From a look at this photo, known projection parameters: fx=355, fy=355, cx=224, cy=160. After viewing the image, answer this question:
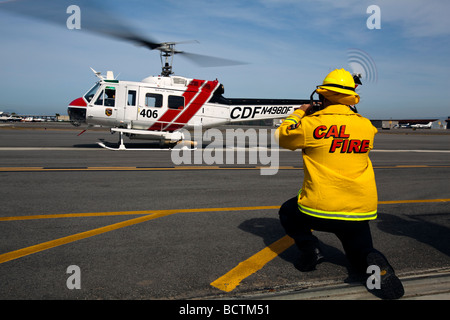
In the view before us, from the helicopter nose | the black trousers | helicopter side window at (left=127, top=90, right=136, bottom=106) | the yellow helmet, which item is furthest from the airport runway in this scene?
helicopter side window at (left=127, top=90, right=136, bottom=106)

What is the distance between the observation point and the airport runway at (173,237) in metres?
3.13

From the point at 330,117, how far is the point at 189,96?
13092mm

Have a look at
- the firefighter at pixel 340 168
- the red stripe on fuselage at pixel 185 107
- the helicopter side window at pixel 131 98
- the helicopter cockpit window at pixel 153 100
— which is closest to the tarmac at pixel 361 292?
the firefighter at pixel 340 168

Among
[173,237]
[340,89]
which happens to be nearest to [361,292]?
[340,89]

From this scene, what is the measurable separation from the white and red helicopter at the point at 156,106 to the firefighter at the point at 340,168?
474 inches

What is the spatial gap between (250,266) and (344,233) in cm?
98

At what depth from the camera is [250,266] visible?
3.56 metres

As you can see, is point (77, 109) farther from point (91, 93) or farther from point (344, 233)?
point (344, 233)

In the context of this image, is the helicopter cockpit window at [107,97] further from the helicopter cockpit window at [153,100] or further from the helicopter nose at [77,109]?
the helicopter cockpit window at [153,100]

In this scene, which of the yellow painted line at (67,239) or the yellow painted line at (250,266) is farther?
the yellow painted line at (67,239)

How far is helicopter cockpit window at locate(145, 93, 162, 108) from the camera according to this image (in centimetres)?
1541

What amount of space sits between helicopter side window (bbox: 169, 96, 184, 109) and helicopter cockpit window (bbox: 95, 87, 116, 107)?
241cm

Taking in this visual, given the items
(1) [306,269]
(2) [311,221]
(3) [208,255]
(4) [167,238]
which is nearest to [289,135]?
(2) [311,221]

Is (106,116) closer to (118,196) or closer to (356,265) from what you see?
(118,196)
